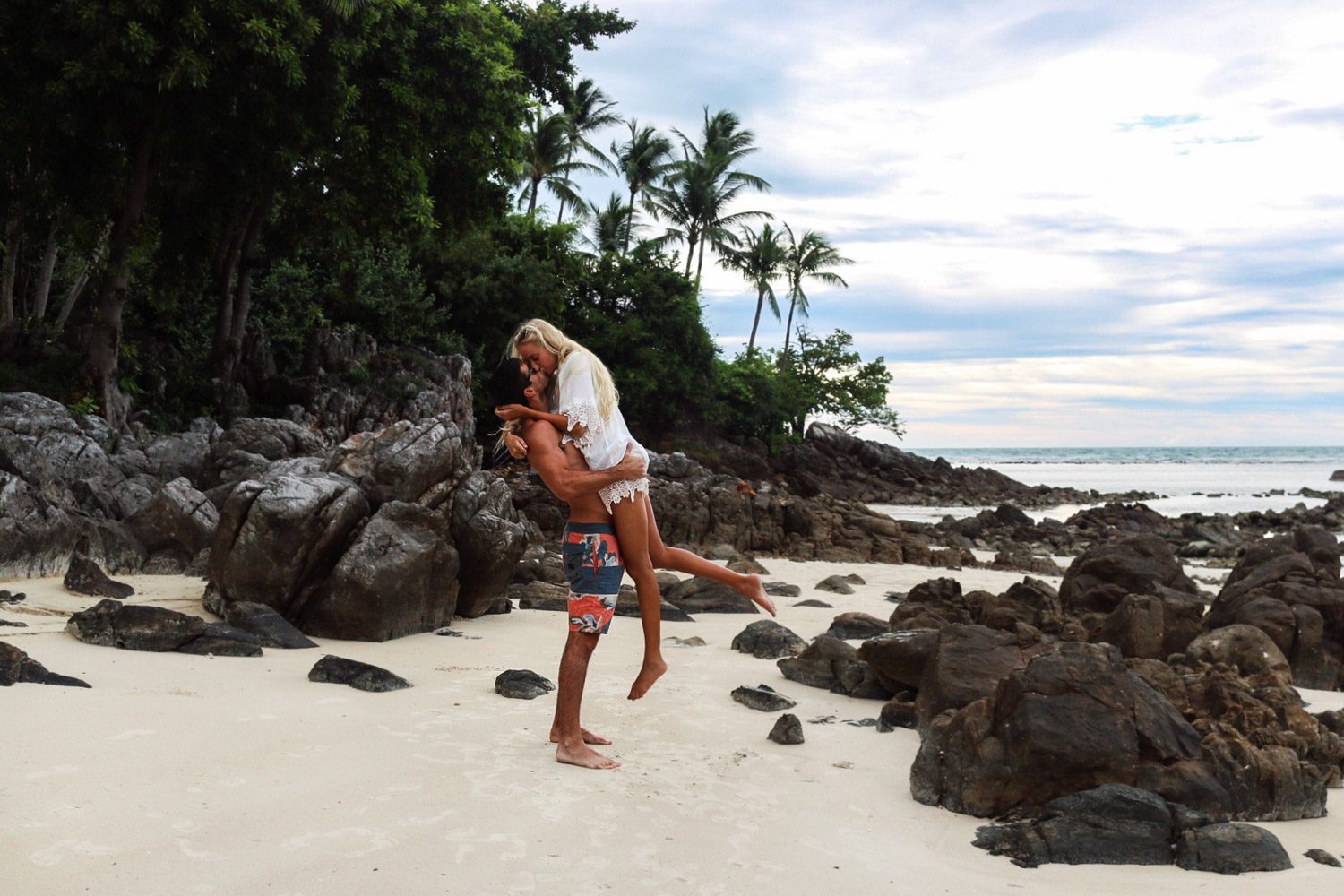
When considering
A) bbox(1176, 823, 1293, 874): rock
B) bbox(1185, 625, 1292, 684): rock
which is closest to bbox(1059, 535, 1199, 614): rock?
bbox(1185, 625, 1292, 684): rock

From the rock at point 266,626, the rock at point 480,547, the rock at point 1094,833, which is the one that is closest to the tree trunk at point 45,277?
the rock at point 480,547

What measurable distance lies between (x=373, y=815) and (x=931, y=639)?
11.0ft

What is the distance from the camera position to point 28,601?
7223mm

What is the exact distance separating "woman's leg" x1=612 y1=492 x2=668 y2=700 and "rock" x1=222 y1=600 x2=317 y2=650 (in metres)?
2.78

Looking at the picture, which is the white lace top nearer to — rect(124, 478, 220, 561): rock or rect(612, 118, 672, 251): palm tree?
rect(124, 478, 220, 561): rock

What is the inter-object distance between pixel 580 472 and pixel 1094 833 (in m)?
2.41

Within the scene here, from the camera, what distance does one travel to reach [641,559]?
469 cm

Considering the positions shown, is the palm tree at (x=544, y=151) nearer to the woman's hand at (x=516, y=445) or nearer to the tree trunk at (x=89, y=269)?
the tree trunk at (x=89, y=269)

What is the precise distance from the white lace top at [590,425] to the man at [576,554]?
0.17ft

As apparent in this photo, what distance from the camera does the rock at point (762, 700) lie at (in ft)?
19.3

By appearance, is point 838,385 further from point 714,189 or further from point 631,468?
point 631,468

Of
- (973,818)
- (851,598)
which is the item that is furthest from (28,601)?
(851,598)

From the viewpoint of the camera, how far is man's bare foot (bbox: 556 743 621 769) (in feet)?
14.7

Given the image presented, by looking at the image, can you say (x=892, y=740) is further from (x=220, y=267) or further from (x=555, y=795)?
(x=220, y=267)
